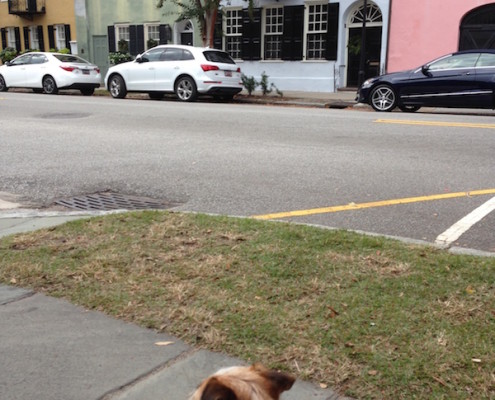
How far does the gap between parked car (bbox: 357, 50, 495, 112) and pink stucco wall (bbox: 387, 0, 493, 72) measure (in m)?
6.72

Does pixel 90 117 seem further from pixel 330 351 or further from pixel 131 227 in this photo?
pixel 330 351

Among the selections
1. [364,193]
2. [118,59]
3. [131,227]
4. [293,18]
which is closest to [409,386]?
[131,227]

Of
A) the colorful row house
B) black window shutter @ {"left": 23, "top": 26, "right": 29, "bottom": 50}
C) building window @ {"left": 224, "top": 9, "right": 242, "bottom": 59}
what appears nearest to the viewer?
the colorful row house

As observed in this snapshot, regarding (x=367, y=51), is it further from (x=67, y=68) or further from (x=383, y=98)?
(x=67, y=68)

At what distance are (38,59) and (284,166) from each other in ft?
57.6

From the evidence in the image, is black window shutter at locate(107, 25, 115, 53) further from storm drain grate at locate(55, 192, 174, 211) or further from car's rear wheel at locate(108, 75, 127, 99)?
storm drain grate at locate(55, 192, 174, 211)

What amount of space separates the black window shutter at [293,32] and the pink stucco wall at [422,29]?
3967 mm

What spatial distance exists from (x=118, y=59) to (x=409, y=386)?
2596 centimetres

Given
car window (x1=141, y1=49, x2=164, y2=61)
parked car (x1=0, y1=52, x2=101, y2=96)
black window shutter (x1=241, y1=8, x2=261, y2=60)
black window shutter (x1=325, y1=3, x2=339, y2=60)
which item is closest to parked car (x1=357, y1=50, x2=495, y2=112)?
car window (x1=141, y1=49, x2=164, y2=61)

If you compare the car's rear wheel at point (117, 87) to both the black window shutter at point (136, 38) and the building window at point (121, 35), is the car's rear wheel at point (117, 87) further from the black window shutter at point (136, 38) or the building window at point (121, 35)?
the building window at point (121, 35)

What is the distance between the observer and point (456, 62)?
15133 mm

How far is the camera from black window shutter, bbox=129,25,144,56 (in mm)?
29734

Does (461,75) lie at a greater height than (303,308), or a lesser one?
greater

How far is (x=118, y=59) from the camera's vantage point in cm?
2675
